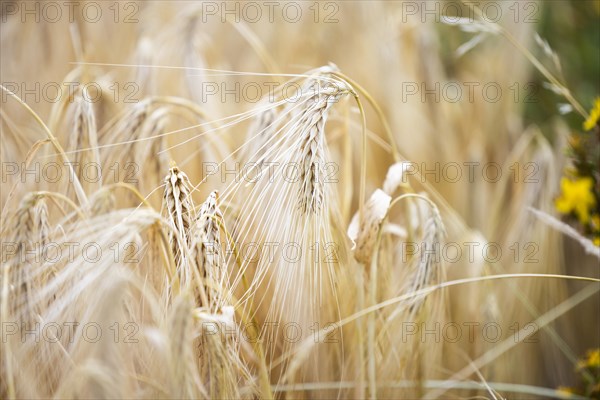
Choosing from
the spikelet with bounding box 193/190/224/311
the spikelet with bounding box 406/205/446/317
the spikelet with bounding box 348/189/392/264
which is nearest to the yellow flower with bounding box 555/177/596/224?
the spikelet with bounding box 406/205/446/317

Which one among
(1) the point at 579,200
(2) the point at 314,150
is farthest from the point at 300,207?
(1) the point at 579,200

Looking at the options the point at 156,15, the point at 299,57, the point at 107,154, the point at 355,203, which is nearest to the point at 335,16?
the point at 299,57

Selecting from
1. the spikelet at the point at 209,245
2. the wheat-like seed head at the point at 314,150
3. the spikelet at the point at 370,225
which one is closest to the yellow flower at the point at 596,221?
the spikelet at the point at 370,225

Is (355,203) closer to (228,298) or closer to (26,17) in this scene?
(228,298)

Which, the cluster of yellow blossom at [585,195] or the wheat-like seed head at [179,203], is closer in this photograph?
the wheat-like seed head at [179,203]

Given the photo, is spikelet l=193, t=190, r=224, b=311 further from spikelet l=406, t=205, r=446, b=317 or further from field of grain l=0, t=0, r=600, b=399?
spikelet l=406, t=205, r=446, b=317

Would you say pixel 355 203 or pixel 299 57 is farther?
pixel 299 57

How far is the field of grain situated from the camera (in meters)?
0.71

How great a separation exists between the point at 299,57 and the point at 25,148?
2.92 ft

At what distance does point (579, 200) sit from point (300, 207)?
0.52 metres

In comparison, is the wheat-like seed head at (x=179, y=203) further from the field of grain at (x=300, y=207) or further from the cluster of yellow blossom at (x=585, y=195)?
the cluster of yellow blossom at (x=585, y=195)

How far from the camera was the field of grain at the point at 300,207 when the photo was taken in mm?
711

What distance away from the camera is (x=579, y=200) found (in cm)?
96

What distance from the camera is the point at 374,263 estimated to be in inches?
30.7
